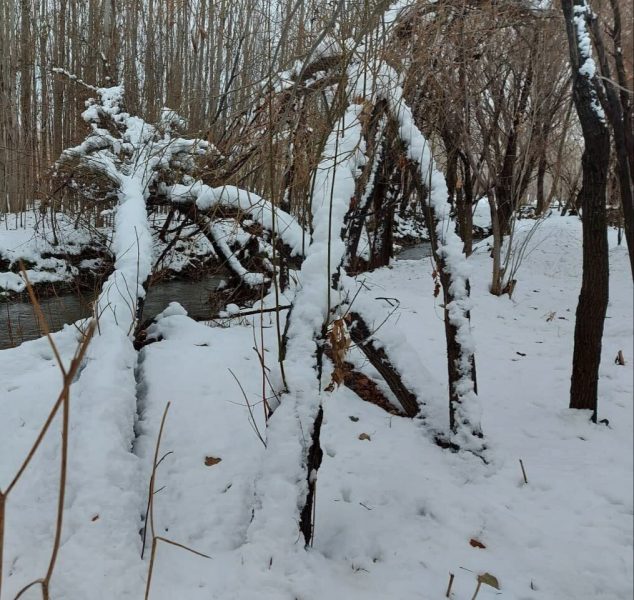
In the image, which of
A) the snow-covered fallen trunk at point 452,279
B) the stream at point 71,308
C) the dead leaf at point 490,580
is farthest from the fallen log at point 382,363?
the stream at point 71,308

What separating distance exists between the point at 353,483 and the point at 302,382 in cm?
68

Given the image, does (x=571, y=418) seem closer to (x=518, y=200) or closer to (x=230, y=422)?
(x=230, y=422)

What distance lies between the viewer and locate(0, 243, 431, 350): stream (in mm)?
5331

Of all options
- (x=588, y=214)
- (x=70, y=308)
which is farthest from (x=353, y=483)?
(x=70, y=308)

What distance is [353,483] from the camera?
6.59 ft

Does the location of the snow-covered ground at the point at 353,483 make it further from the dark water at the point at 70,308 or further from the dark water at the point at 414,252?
the dark water at the point at 414,252

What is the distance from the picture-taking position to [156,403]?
2.43 meters

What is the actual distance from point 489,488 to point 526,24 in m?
2.02

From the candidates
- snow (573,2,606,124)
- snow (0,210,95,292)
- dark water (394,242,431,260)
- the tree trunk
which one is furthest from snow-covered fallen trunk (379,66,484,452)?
dark water (394,242,431,260)

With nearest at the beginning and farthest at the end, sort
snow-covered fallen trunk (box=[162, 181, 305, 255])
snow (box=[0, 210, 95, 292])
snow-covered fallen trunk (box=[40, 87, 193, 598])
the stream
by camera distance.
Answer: snow-covered fallen trunk (box=[40, 87, 193, 598]), snow-covered fallen trunk (box=[162, 181, 305, 255]), the stream, snow (box=[0, 210, 95, 292])

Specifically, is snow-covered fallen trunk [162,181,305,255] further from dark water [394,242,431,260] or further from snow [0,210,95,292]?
dark water [394,242,431,260]

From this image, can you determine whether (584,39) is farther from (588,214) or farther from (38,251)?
(38,251)

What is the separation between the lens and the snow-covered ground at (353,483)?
3.58 feet

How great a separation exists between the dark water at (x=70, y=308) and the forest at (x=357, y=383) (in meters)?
2.43
